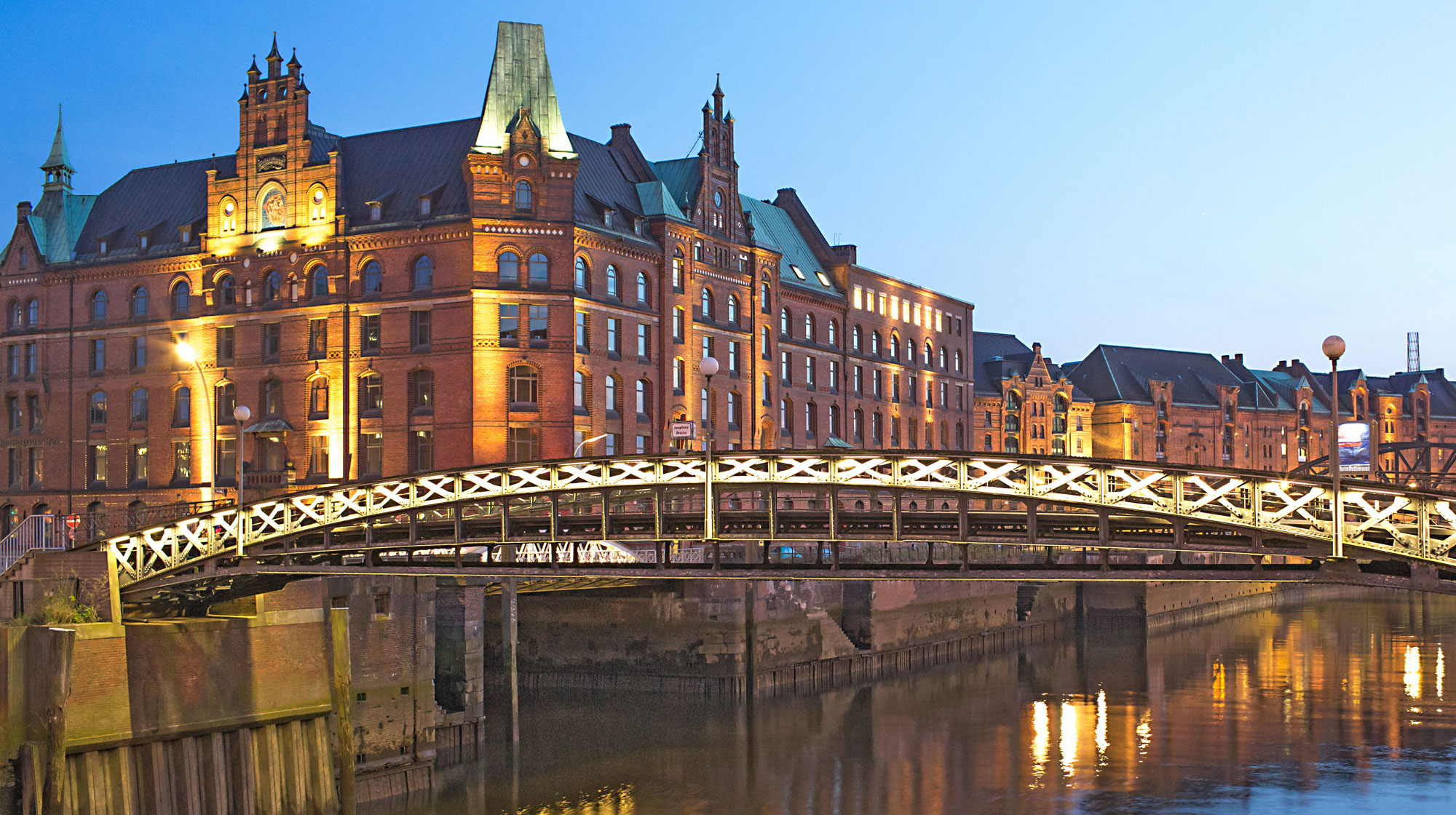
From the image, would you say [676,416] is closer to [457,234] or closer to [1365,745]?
[457,234]

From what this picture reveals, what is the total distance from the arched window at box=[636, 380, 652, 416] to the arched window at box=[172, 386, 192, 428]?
76.9ft

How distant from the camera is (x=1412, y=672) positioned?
256 ft

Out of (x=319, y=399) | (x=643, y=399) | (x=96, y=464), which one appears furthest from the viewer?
(x=96, y=464)

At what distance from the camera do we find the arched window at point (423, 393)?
7394 centimetres

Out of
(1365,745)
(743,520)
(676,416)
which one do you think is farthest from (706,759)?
(676,416)

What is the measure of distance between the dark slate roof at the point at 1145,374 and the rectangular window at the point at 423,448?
100001mm

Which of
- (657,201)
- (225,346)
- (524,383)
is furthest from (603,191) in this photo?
(225,346)

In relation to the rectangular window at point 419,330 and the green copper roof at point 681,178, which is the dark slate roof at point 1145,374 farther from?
the rectangular window at point 419,330

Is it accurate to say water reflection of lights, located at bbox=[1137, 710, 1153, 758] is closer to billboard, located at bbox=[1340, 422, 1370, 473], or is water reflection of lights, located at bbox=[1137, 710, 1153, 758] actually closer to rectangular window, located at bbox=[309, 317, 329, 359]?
billboard, located at bbox=[1340, 422, 1370, 473]

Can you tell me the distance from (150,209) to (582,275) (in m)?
27.4

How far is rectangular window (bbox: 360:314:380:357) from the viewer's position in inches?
2970

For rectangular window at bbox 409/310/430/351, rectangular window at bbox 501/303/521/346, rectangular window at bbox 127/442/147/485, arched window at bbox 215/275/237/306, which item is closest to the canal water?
rectangular window at bbox 501/303/521/346

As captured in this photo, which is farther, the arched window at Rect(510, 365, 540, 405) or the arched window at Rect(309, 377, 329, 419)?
the arched window at Rect(309, 377, 329, 419)

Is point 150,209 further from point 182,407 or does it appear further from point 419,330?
point 419,330
